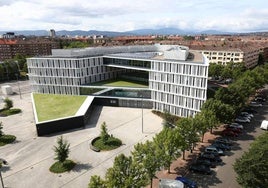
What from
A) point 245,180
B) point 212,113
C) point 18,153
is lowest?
point 18,153

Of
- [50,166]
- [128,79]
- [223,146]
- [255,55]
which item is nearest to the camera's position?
[50,166]

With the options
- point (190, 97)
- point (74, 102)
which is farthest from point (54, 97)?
point (190, 97)

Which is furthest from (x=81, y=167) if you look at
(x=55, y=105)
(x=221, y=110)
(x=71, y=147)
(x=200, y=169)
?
(x=221, y=110)

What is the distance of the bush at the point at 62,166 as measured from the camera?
42344mm

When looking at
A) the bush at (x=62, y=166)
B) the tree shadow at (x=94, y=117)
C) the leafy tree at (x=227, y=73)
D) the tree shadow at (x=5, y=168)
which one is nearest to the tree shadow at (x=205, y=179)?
the bush at (x=62, y=166)

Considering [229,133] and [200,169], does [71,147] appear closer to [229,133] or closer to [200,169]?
[200,169]

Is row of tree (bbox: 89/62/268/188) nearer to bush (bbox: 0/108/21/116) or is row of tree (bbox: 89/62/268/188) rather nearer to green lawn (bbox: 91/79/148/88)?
green lawn (bbox: 91/79/148/88)

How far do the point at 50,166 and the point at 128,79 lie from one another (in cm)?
5296

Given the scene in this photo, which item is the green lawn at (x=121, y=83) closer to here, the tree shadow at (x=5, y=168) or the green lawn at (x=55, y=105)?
the green lawn at (x=55, y=105)

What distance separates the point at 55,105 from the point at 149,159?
46.7 meters

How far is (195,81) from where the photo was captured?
61.0m

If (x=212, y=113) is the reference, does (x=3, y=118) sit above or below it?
below

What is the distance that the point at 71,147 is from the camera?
51281 mm

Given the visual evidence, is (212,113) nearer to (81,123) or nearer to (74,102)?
(81,123)
